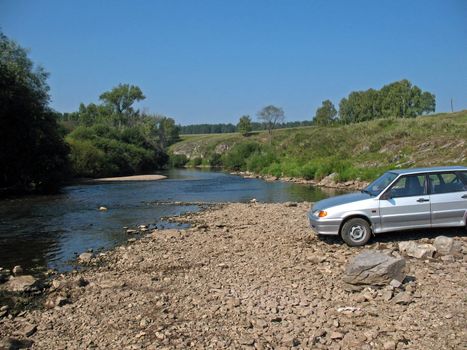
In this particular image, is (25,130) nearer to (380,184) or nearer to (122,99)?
(380,184)

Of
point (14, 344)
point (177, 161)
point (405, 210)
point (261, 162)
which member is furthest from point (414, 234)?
point (177, 161)

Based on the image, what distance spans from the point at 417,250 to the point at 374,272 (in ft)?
7.83

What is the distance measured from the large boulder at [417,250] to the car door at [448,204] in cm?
112

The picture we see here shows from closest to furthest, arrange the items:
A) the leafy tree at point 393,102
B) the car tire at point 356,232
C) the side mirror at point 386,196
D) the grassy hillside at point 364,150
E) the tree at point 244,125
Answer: the side mirror at point 386,196
the car tire at point 356,232
the grassy hillside at point 364,150
the leafy tree at point 393,102
the tree at point 244,125

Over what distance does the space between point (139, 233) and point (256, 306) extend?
10.1 metres

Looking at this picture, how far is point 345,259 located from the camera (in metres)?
9.66

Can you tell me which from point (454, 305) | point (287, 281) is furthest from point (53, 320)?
point (454, 305)

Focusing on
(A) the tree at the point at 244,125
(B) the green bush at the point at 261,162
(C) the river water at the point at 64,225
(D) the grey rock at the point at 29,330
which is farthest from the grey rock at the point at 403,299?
(A) the tree at the point at 244,125

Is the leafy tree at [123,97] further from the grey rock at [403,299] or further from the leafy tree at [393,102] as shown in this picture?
the grey rock at [403,299]

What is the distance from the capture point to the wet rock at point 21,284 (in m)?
9.39

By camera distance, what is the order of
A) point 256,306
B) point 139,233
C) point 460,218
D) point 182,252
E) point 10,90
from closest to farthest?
1. point 256,306
2. point 460,218
3. point 182,252
4. point 139,233
5. point 10,90

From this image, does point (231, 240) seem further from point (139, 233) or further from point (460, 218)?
point (460, 218)

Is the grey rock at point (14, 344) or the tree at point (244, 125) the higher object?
the tree at point (244, 125)

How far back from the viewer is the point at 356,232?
1073 centimetres
